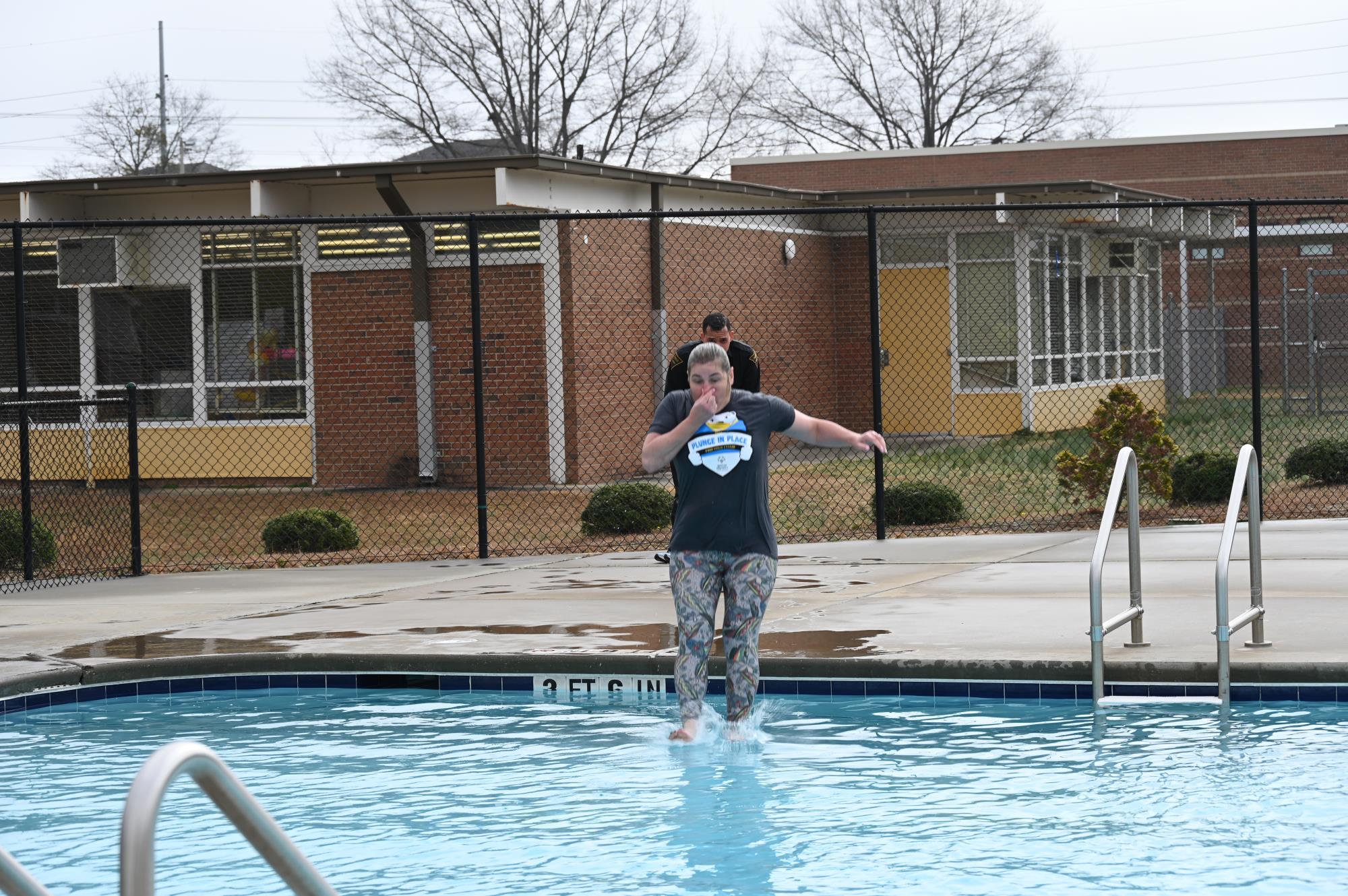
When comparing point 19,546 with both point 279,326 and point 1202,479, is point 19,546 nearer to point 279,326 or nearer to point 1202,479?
point 279,326

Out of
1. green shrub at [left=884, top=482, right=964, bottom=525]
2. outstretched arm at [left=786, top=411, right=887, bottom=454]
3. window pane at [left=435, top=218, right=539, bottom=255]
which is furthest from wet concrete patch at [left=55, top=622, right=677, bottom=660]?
window pane at [left=435, top=218, right=539, bottom=255]

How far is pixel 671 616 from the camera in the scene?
916 centimetres

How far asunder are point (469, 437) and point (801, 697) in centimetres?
1139

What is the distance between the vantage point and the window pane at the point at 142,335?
20.7 m

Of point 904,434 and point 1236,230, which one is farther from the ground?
point 1236,230

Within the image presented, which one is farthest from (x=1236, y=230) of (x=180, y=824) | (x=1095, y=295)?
(x=180, y=824)

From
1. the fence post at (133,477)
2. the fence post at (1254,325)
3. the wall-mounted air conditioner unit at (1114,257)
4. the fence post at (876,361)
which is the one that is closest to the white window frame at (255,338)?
the fence post at (133,477)

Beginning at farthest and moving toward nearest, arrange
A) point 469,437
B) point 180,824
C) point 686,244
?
point 686,244
point 469,437
point 180,824

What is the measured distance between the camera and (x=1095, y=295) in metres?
27.7

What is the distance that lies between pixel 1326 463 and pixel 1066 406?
1012cm

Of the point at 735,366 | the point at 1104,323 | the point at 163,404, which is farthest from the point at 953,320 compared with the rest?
the point at 735,366

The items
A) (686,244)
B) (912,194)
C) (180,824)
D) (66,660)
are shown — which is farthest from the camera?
(912,194)

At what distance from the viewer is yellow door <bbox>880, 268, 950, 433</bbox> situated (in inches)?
980

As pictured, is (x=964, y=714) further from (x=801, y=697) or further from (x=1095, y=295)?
(x=1095, y=295)
